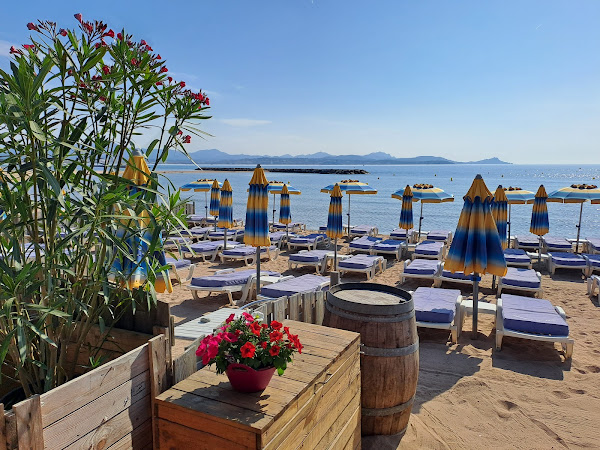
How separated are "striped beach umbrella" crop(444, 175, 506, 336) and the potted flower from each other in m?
4.54

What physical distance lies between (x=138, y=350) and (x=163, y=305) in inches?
12.8

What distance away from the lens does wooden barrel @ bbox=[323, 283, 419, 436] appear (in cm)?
320

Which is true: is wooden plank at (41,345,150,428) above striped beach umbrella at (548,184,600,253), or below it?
below

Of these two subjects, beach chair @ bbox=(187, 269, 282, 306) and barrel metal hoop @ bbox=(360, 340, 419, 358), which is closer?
barrel metal hoop @ bbox=(360, 340, 419, 358)

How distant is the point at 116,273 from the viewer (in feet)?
7.61

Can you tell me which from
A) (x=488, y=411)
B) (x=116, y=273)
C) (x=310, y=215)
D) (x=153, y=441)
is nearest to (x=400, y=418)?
(x=488, y=411)

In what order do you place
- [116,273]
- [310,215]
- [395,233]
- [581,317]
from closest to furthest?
[116,273] < [581,317] < [395,233] < [310,215]

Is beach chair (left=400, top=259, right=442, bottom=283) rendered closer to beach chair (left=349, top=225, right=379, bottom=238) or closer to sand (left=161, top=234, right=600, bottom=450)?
sand (left=161, top=234, right=600, bottom=450)

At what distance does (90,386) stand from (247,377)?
0.72m

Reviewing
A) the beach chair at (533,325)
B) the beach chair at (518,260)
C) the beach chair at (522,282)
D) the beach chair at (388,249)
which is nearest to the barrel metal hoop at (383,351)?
the beach chair at (533,325)

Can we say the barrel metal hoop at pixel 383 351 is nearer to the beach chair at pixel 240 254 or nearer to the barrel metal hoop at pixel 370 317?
the barrel metal hoop at pixel 370 317

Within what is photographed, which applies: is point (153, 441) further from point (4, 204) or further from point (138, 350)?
point (4, 204)

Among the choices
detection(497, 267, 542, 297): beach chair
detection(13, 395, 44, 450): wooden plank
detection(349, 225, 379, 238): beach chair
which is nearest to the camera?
detection(13, 395, 44, 450): wooden plank

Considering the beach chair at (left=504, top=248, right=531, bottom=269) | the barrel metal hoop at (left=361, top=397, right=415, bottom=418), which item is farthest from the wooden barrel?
the beach chair at (left=504, top=248, right=531, bottom=269)
